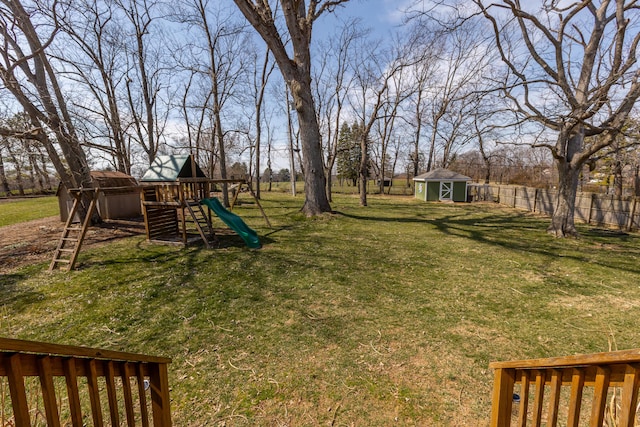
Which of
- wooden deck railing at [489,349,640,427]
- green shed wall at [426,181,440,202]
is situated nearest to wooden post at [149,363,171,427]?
wooden deck railing at [489,349,640,427]

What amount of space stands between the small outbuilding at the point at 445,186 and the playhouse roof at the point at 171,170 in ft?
59.2

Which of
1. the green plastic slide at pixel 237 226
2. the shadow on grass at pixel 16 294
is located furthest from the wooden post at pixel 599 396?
the green plastic slide at pixel 237 226

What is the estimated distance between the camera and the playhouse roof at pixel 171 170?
27.0ft

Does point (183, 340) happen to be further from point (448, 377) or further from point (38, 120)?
point (38, 120)

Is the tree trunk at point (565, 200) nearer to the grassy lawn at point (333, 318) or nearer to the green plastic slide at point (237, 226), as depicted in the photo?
the grassy lawn at point (333, 318)

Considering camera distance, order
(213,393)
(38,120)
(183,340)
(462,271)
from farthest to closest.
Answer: (38,120) → (462,271) → (183,340) → (213,393)

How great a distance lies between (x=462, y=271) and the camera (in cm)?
584

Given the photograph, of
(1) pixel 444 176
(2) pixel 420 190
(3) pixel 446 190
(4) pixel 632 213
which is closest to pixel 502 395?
(4) pixel 632 213

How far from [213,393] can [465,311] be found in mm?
3543

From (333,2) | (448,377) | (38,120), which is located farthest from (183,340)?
(333,2)

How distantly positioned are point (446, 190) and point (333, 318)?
2013 cm

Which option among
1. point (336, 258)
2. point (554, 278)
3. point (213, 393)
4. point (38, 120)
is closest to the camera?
point (213, 393)

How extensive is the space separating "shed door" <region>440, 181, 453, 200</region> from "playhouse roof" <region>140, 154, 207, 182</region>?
18.4 m

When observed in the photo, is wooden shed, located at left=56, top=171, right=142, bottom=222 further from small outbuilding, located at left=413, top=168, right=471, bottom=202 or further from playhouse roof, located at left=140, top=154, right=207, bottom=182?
small outbuilding, located at left=413, top=168, right=471, bottom=202
